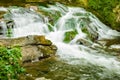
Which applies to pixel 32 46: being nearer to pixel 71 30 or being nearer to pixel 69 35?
pixel 69 35

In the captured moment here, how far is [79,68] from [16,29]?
14.9 ft

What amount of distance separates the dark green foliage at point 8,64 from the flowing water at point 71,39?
2641 millimetres

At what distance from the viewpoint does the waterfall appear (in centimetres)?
1158

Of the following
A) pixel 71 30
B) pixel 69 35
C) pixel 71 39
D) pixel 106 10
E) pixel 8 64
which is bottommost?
pixel 71 39

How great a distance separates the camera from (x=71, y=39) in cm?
1354

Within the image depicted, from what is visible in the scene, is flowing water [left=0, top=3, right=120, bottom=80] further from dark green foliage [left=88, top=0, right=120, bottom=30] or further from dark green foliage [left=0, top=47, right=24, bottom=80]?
dark green foliage [left=0, top=47, right=24, bottom=80]

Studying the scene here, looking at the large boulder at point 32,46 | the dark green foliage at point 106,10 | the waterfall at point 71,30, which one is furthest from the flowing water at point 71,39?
the dark green foliage at point 106,10

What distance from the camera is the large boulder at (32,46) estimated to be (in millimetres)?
10478

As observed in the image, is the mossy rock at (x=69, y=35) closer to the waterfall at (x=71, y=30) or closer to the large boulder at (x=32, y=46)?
the waterfall at (x=71, y=30)

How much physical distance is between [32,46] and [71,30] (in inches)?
147

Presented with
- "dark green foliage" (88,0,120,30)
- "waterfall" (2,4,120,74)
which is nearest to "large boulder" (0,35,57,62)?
"waterfall" (2,4,120,74)

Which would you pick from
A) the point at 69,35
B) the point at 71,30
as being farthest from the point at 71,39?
the point at 71,30

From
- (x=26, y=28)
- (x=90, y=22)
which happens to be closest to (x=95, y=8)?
(x=90, y=22)

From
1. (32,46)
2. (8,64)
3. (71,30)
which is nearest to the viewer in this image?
(8,64)
